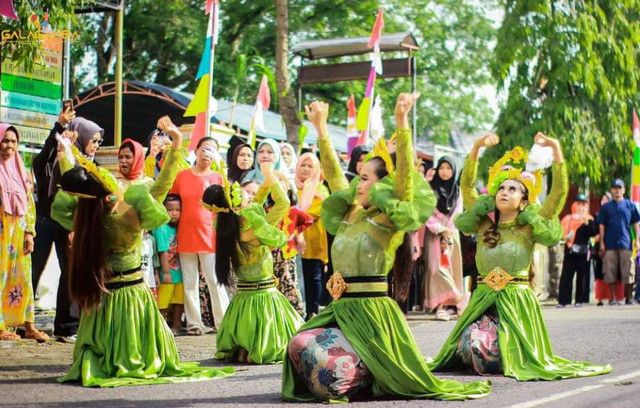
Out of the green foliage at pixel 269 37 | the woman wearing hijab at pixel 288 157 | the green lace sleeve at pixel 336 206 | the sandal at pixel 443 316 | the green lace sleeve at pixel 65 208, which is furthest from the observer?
the green foliage at pixel 269 37

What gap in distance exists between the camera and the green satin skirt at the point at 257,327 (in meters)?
9.36

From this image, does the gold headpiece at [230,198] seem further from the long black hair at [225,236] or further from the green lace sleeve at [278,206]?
the green lace sleeve at [278,206]

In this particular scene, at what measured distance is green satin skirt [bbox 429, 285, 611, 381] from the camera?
337 inches

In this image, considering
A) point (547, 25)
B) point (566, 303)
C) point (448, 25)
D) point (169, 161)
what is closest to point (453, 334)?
point (169, 161)

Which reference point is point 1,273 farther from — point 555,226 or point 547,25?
point 547,25

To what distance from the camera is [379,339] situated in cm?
715

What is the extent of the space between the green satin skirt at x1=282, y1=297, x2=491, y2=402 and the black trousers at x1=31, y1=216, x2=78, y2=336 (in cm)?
334

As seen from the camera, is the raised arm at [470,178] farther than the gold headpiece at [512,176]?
No

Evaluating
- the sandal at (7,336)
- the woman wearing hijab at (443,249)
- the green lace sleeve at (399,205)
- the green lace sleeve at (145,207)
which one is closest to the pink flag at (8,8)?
the green lace sleeve at (145,207)

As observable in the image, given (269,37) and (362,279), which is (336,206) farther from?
(269,37)

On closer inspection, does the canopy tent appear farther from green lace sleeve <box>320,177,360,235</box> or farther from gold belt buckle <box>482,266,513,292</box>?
green lace sleeve <box>320,177,360,235</box>

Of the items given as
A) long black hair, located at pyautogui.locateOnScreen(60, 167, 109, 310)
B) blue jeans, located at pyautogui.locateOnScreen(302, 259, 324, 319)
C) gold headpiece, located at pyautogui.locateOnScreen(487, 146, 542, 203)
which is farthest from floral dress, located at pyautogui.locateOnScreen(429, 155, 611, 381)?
blue jeans, located at pyautogui.locateOnScreen(302, 259, 324, 319)

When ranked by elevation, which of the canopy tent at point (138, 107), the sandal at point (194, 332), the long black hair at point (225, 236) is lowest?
the sandal at point (194, 332)

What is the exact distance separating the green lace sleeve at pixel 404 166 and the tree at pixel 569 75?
47.4 feet
